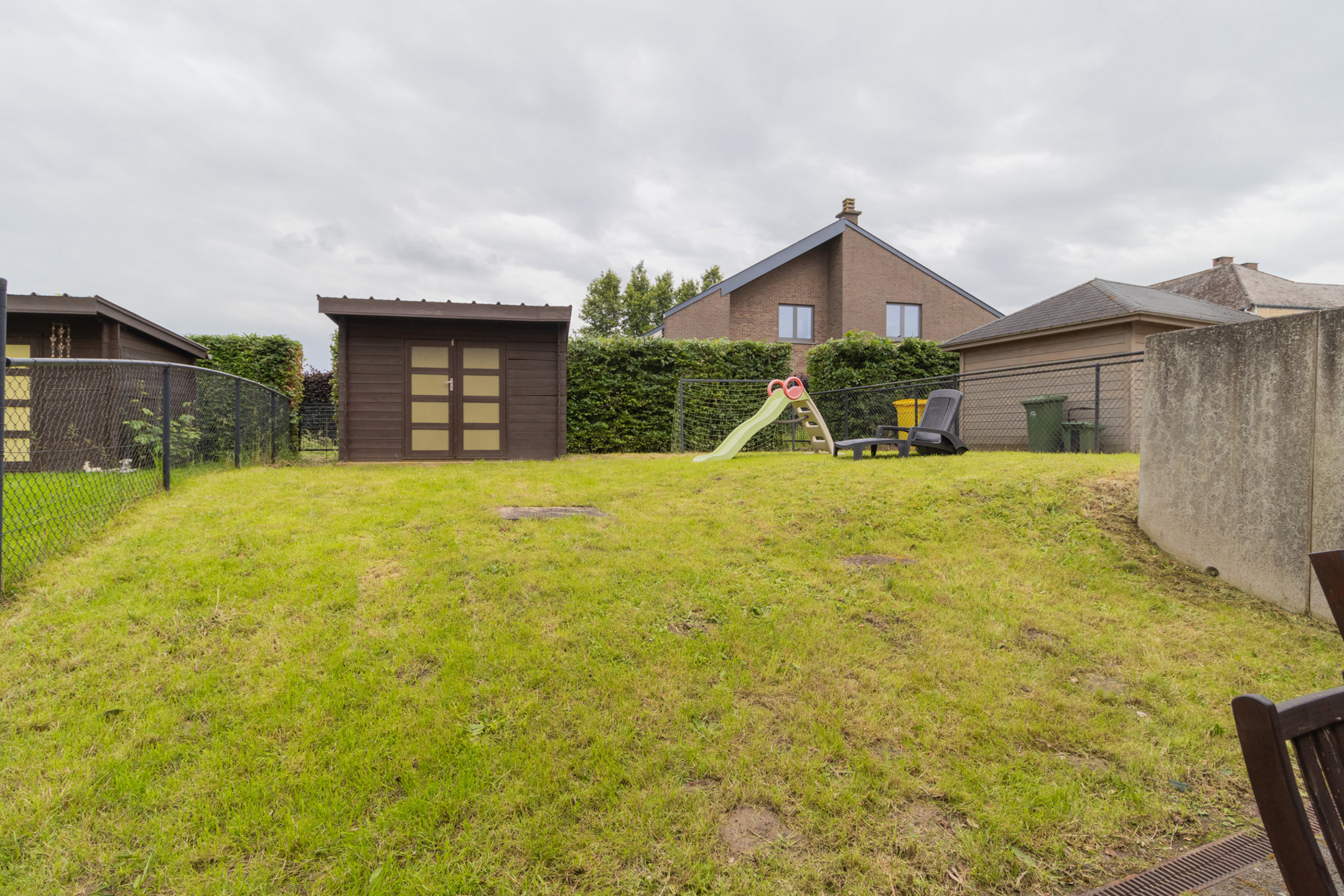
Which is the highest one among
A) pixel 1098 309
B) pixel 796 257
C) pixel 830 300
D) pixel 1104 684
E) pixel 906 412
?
pixel 796 257

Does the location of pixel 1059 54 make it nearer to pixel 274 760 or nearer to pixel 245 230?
pixel 274 760

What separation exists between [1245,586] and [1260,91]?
12.5 metres

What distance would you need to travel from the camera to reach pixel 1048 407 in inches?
462

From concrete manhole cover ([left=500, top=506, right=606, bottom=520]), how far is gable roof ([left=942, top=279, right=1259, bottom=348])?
432 inches

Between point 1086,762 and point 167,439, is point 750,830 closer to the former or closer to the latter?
point 1086,762

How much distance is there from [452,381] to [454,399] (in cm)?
34

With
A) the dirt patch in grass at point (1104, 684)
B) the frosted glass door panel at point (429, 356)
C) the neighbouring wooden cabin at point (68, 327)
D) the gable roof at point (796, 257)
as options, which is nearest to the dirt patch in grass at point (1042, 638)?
the dirt patch in grass at point (1104, 684)

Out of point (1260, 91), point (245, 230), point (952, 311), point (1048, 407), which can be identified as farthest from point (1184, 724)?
point (952, 311)

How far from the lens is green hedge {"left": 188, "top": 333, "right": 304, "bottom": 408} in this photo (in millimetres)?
14875

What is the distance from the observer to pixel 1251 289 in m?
29.0

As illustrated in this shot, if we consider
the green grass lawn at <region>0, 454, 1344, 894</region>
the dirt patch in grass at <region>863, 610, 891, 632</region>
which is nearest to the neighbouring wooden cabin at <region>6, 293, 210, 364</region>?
the green grass lawn at <region>0, 454, 1344, 894</region>

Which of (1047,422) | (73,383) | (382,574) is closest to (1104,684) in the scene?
(382,574)

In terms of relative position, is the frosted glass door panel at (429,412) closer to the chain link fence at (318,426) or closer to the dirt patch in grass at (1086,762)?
the chain link fence at (318,426)

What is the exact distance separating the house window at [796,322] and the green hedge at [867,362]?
22.3ft
